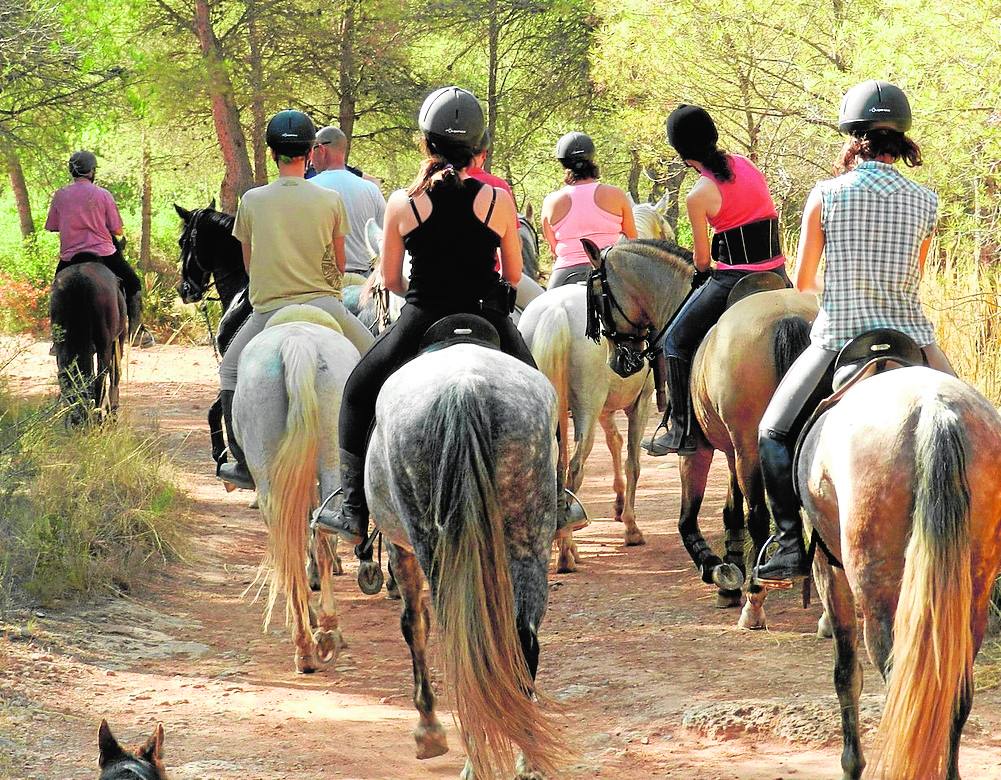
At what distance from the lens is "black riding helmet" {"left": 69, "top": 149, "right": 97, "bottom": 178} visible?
11.9 metres

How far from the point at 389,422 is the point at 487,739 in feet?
4.03

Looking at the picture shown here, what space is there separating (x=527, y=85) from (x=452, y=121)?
20.0 m

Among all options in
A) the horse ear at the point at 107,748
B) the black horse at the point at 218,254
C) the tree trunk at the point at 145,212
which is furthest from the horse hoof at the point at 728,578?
the tree trunk at the point at 145,212

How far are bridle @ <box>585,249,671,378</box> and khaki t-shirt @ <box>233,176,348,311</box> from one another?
196 centimetres

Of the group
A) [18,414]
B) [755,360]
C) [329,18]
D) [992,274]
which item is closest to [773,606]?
[755,360]

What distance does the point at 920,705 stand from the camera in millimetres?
3801

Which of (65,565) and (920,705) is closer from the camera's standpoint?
(920,705)

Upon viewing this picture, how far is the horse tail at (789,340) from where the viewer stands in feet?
20.6

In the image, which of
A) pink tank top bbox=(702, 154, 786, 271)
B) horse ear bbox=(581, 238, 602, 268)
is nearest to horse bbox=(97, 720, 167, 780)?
pink tank top bbox=(702, 154, 786, 271)

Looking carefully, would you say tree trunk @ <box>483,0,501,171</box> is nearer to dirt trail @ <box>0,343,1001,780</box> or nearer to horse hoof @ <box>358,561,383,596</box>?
dirt trail @ <box>0,343,1001,780</box>

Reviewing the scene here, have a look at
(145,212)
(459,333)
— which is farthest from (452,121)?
(145,212)

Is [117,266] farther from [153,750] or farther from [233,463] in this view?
[153,750]

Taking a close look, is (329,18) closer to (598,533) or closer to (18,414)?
(18,414)

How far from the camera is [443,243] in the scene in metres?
5.12
